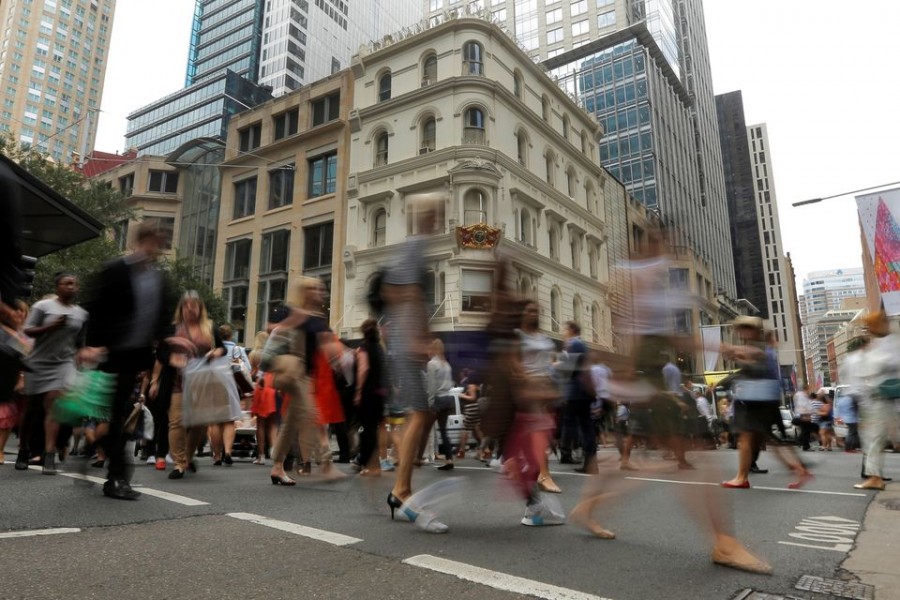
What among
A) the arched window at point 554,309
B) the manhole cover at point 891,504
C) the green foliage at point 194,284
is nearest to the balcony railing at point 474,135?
the arched window at point 554,309

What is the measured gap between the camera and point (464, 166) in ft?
76.5

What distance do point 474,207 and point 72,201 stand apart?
16822 millimetres

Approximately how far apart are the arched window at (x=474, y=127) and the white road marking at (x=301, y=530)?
21.9 m

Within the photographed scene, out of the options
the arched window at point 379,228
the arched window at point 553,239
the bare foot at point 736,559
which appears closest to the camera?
the bare foot at point 736,559

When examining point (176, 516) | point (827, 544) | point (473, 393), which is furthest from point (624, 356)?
point (473, 393)

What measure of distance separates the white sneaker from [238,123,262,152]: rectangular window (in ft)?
103

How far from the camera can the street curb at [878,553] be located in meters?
2.54

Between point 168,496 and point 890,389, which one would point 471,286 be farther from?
point 168,496

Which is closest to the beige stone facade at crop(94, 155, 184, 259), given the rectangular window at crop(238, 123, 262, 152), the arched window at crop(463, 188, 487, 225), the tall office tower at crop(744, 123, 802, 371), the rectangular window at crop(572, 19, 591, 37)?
the rectangular window at crop(238, 123, 262, 152)

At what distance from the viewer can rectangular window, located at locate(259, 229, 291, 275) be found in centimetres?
2873

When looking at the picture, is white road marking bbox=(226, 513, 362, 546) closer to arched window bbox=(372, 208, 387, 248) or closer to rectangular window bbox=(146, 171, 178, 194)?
arched window bbox=(372, 208, 387, 248)

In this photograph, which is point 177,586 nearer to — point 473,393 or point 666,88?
point 473,393

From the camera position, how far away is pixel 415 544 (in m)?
3.12

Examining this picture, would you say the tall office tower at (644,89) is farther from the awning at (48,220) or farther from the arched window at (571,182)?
the awning at (48,220)
